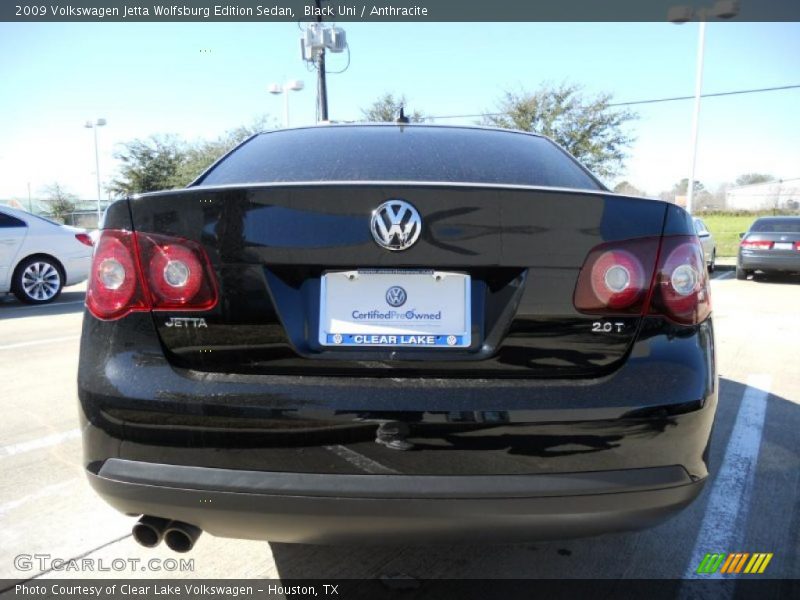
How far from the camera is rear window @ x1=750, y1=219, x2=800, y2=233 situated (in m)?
12.1

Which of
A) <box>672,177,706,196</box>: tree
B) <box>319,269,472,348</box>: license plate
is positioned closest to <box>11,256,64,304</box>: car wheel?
<box>319,269,472,348</box>: license plate

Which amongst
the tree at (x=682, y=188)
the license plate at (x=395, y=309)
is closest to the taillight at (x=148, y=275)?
the license plate at (x=395, y=309)

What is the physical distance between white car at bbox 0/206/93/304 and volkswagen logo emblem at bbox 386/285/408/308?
8.74 m

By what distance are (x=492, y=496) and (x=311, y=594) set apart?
0.91m

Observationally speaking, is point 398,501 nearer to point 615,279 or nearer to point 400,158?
point 615,279

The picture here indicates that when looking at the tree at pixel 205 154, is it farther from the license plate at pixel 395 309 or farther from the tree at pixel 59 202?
the license plate at pixel 395 309

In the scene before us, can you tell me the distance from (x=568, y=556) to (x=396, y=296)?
1.36 meters

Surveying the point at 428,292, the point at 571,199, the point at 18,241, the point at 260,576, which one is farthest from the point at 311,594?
the point at 18,241

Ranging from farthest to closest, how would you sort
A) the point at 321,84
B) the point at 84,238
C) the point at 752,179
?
the point at 752,179 < the point at 321,84 < the point at 84,238

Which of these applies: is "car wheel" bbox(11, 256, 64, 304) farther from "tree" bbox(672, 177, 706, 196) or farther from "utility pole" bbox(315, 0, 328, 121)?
"tree" bbox(672, 177, 706, 196)

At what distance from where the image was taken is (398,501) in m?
1.44

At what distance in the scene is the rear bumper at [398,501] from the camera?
4.75ft

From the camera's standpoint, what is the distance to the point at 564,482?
1.46m
